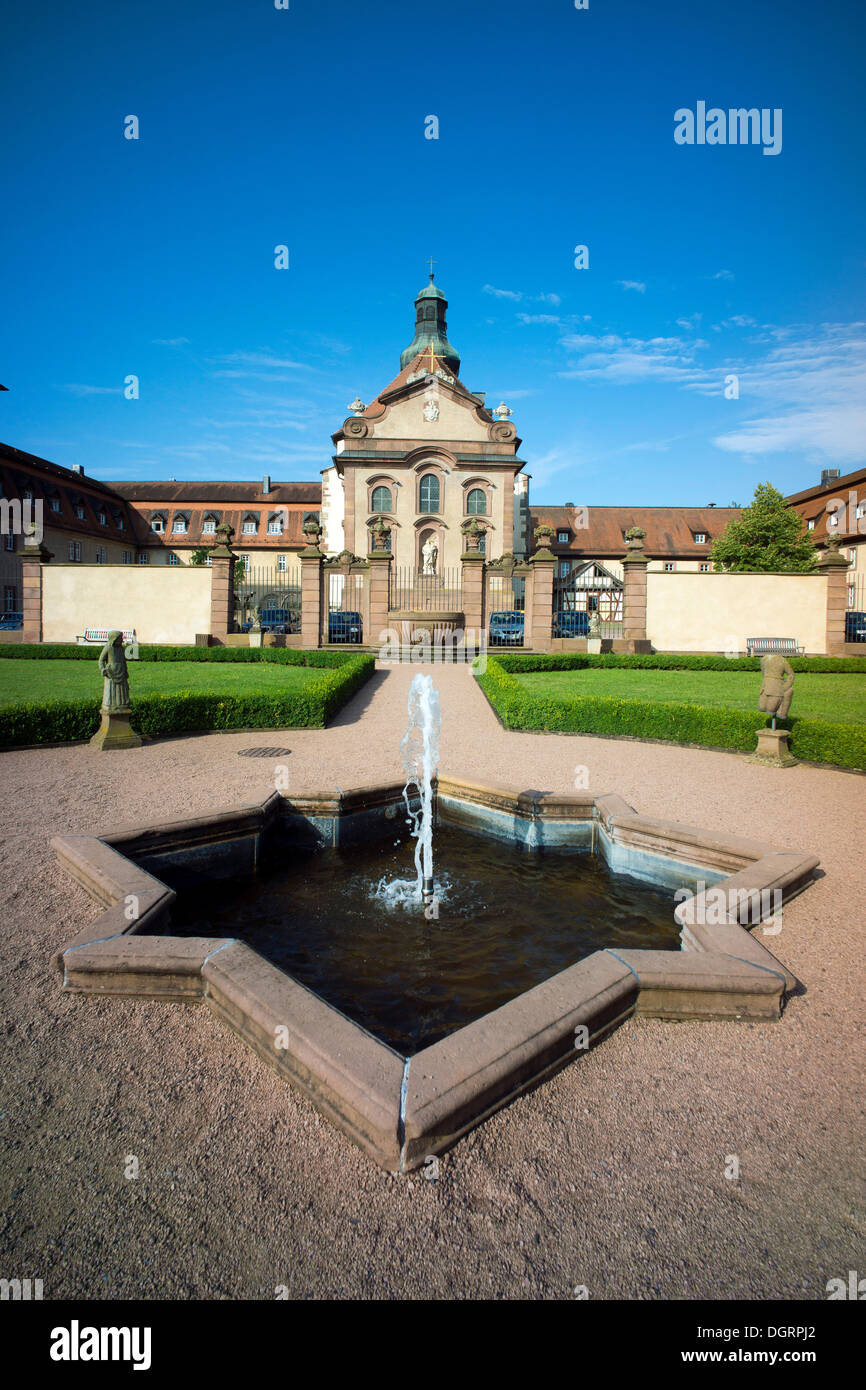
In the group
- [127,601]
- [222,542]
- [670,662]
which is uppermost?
[222,542]

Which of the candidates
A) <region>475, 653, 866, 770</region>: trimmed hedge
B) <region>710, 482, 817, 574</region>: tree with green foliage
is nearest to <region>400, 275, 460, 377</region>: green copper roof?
<region>710, 482, 817, 574</region>: tree with green foliage

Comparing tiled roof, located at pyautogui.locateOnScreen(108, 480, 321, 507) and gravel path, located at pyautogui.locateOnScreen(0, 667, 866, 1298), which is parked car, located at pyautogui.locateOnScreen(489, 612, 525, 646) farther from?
tiled roof, located at pyautogui.locateOnScreen(108, 480, 321, 507)

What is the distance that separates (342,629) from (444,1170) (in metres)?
24.3

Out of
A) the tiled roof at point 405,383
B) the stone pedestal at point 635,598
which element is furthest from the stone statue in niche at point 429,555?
the stone pedestal at point 635,598

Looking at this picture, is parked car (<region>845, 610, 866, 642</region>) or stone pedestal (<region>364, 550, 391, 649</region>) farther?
parked car (<region>845, 610, 866, 642</region>)

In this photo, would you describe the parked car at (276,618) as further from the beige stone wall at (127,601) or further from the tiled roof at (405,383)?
the tiled roof at (405,383)

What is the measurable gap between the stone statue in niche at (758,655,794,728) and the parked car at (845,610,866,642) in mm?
20325

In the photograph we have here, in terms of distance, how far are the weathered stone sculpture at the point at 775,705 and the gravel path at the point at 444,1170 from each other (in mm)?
5481

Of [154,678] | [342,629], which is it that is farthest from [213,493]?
[154,678]

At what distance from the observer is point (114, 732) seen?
32.2 ft

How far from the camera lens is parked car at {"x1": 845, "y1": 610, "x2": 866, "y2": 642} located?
85.5 ft

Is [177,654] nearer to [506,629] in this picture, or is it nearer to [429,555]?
[506,629]

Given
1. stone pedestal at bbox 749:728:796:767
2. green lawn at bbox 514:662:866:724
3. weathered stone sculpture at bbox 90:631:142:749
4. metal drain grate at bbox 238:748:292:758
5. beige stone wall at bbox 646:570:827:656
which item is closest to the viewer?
stone pedestal at bbox 749:728:796:767

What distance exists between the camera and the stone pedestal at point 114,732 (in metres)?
9.74
